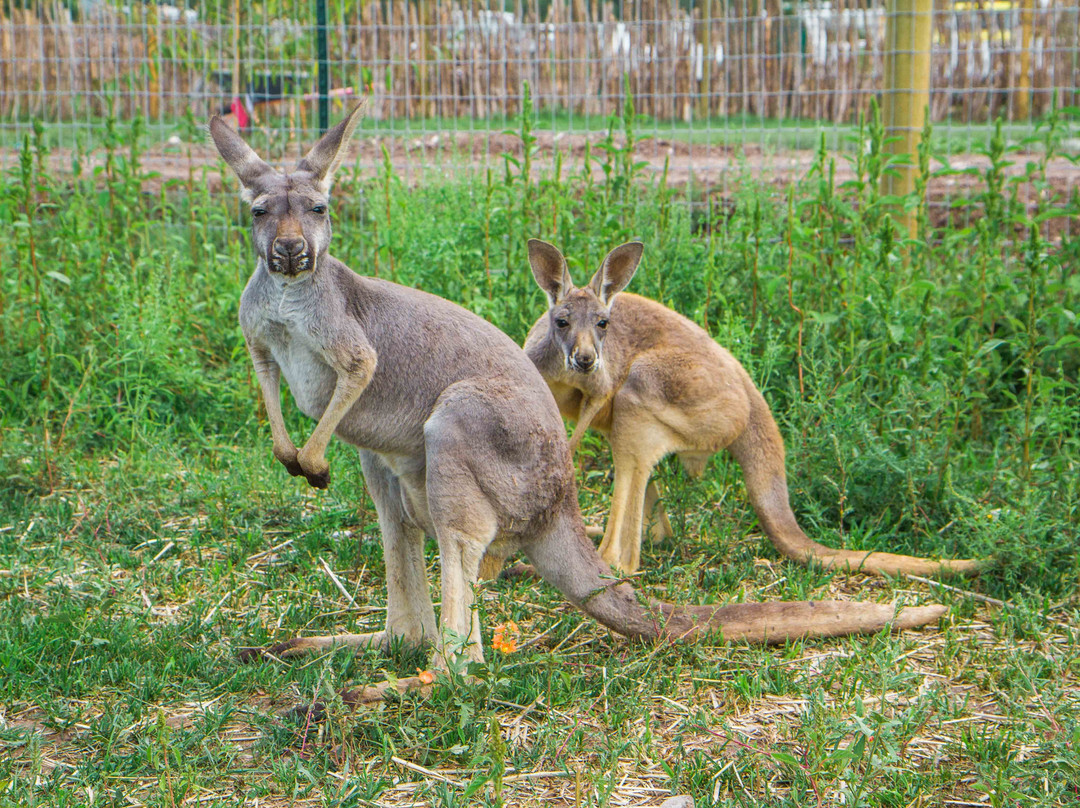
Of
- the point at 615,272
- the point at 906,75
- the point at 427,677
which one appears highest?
the point at 906,75

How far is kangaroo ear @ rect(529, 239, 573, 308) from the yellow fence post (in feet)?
8.28

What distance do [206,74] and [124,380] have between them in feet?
9.14

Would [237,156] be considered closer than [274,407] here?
Yes

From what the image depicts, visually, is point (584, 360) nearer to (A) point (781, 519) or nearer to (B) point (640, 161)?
(A) point (781, 519)

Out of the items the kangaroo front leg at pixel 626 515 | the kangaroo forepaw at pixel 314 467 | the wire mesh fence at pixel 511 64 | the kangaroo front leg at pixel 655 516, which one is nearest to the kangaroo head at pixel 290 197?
the kangaroo forepaw at pixel 314 467

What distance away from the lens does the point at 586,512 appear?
4562mm

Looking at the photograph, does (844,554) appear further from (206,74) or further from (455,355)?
(206,74)

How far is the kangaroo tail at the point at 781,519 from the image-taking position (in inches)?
152

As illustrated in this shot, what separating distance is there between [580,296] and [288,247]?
1.42 meters

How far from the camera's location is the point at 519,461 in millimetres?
3148

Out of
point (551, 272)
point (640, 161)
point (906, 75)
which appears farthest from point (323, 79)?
point (906, 75)

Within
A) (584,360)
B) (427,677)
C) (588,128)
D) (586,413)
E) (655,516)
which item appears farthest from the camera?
(588,128)

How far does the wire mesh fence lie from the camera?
6668 mm

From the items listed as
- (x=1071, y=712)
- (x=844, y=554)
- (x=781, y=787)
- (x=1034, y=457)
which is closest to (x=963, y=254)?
(x=1034, y=457)
